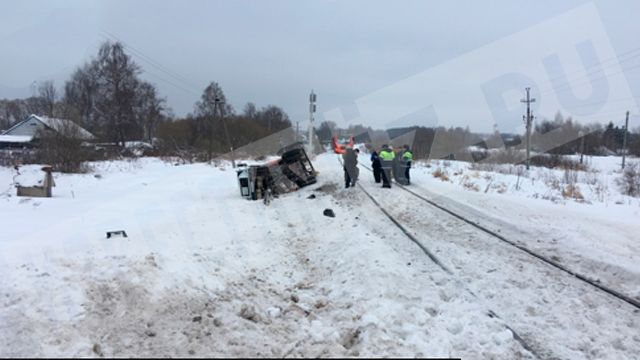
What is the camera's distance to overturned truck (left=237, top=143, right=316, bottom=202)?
575 inches

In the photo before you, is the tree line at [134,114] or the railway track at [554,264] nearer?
the railway track at [554,264]

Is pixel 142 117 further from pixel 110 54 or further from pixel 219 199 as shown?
pixel 219 199

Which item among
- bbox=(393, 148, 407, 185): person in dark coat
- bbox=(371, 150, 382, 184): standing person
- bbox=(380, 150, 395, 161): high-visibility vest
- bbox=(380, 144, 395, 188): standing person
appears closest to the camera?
bbox=(380, 144, 395, 188): standing person

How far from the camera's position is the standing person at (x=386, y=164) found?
1759 centimetres

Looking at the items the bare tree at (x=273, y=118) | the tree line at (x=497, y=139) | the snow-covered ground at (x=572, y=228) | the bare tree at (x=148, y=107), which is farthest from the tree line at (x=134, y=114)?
the snow-covered ground at (x=572, y=228)

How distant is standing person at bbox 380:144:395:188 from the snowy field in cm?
658

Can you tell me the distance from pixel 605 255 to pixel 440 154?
160 feet

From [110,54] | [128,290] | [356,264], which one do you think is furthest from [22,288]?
[110,54]

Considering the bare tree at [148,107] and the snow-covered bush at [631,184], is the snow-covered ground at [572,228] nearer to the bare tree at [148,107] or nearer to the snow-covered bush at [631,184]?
the snow-covered bush at [631,184]

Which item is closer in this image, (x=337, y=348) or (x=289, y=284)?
(x=337, y=348)

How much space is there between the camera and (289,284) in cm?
652

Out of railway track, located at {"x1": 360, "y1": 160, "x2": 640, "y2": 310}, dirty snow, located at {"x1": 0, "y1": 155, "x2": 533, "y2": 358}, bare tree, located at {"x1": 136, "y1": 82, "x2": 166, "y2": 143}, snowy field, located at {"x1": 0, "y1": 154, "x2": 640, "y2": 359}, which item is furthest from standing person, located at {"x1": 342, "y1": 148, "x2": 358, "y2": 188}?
bare tree, located at {"x1": 136, "y1": 82, "x2": 166, "y2": 143}

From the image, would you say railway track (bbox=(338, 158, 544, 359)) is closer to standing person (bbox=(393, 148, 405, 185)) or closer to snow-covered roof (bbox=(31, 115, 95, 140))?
standing person (bbox=(393, 148, 405, 185))

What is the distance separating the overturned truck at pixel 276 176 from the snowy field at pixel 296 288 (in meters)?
3.60
